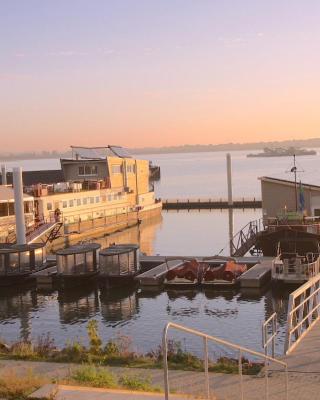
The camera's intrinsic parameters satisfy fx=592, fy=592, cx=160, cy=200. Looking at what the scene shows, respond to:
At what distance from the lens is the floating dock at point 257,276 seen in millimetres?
33594

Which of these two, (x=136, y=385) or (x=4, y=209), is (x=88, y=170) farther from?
(x=136, y=385)

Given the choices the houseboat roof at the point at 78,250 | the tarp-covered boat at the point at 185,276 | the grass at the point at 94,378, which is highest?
the grass at the point at 94,378

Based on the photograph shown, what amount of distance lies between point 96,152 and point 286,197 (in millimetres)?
42090

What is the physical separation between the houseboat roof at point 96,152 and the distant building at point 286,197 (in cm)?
3650

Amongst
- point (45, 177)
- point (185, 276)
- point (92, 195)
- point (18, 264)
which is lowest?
point (185, 276)

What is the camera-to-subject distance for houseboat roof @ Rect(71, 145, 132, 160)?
265 feet

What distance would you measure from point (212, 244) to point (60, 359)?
42782mm

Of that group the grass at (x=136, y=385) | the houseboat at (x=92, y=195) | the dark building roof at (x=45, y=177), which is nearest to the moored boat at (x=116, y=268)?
the houseboat at (x=92, y=195)

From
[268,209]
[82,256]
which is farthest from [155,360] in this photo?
[268,209]

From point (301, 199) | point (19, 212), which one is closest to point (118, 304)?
point (19, 212)

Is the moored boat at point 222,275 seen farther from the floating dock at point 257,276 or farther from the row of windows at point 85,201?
the row of windows at point 85,201

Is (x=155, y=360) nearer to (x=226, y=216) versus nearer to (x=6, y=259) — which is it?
(x=6, y=259)

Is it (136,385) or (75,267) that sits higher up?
(136,385)

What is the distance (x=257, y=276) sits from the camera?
34.1 metres
